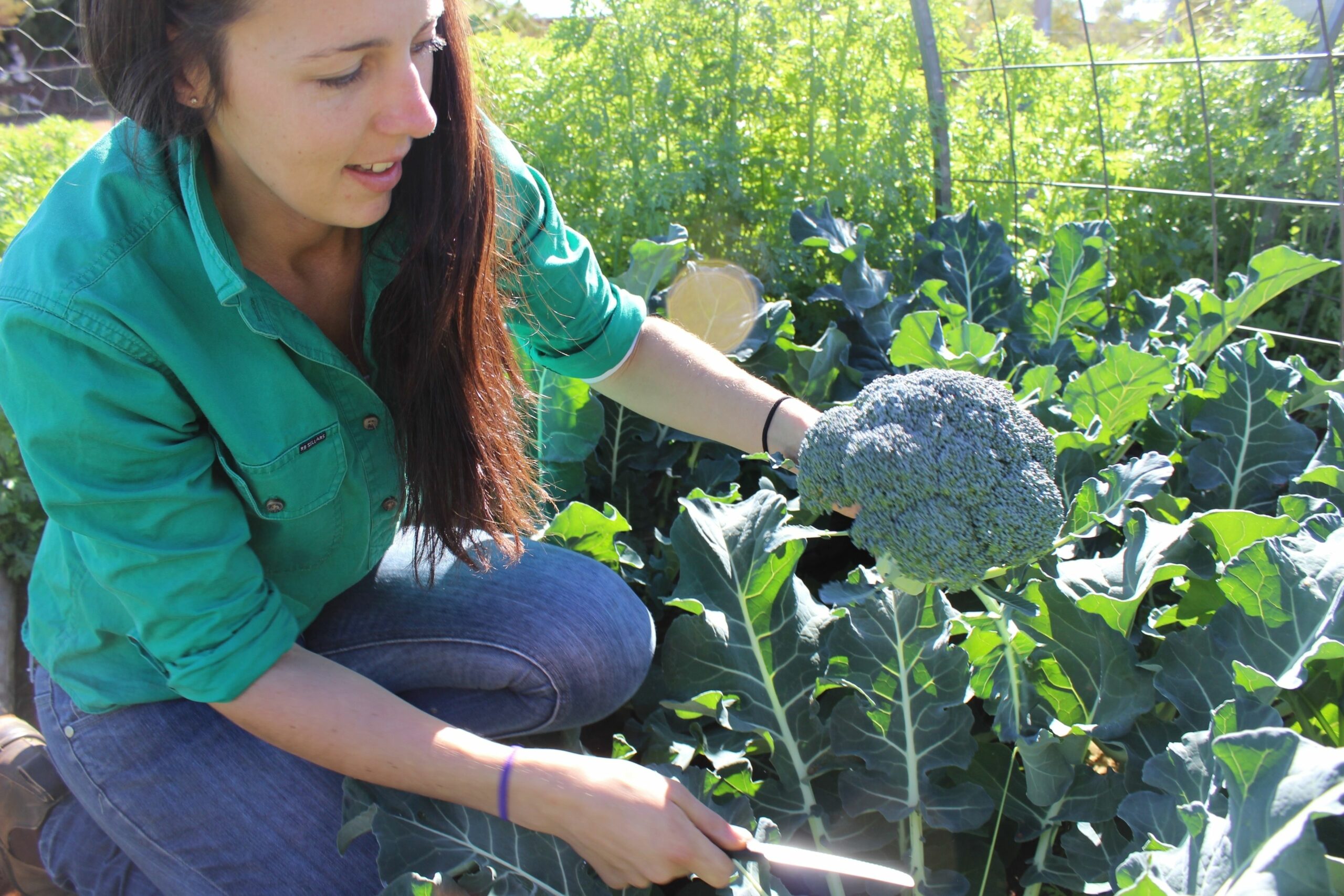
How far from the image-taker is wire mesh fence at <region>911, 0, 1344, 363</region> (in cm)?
309

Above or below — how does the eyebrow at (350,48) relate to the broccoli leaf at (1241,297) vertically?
above

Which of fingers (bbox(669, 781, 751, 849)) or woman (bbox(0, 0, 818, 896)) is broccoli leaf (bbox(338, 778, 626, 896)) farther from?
fingers (bbox(669, 781, 751, 849))

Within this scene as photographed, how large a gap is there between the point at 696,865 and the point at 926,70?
9.03 feet

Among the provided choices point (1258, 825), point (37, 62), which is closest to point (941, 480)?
point (1258, 825)

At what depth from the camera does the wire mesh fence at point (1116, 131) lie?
10.2ft

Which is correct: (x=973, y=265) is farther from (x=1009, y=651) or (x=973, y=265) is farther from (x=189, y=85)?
(x=189, y=85)

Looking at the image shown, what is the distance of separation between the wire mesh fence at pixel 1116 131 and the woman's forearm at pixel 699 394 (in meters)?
1.75

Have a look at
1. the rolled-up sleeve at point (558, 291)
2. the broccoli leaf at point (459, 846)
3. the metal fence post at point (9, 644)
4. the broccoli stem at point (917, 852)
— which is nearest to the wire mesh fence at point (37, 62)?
the metal fence post at point (9, 644)

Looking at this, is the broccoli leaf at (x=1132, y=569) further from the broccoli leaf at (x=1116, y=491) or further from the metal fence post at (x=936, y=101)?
the metal fence post at (x=936, y=101)

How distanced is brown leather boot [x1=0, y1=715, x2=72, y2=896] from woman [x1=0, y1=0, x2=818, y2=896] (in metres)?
0.05

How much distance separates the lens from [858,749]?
170 centimetres

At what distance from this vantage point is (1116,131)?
3.62m

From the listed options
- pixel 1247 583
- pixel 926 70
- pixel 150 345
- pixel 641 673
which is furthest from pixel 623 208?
pixel 1247 583

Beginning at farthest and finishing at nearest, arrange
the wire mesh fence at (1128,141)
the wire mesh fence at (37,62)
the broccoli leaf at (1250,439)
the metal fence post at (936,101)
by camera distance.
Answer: the wire mesh fence at (37,62) → the metal fence post at (936,101) → the wire mesh fence at (1128,141) → the broccoli leaf at (1250,439)
